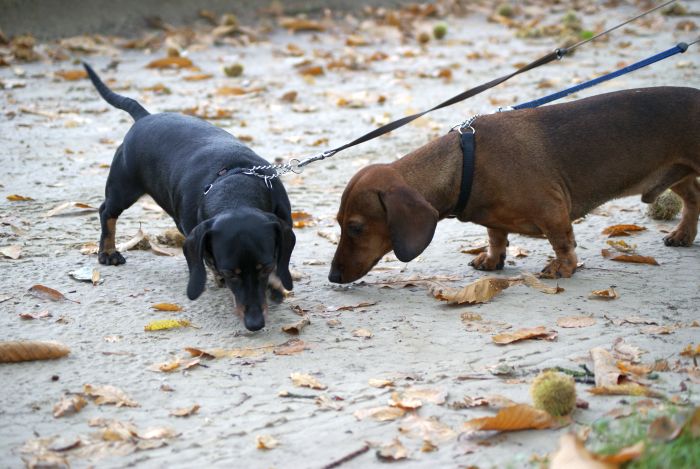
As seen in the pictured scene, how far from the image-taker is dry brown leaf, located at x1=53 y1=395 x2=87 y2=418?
3.08 meters

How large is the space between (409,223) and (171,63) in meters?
6.89

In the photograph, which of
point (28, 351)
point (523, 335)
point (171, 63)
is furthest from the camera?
point (171, 63)

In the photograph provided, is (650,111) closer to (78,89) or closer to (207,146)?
(207,146)

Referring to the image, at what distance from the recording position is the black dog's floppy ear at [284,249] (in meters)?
3.95

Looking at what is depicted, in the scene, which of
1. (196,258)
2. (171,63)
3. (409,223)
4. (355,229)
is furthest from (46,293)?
(171,63)

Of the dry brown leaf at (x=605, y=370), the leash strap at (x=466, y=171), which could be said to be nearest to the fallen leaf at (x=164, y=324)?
the leash strap at (x=466, y=171)

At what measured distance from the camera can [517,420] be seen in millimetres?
2809

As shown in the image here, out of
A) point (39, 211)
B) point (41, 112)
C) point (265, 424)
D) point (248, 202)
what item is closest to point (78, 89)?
point (41, 112)

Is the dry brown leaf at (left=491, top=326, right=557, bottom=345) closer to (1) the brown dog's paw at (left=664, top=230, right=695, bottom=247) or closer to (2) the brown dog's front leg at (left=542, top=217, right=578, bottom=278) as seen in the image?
(2) the brown dog's front leg at (left=542, top=217, right=578, bottom=278)

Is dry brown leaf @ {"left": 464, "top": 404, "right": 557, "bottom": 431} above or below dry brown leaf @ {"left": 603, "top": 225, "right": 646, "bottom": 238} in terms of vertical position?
above

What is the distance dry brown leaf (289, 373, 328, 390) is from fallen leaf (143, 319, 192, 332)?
83cm

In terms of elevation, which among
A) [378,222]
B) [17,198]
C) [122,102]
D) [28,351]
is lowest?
[17,198]

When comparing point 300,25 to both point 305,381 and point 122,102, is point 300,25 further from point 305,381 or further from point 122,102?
point 305,381

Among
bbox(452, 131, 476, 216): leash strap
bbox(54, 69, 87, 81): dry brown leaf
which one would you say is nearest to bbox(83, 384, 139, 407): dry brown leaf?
bbox(452, 131, 476, 216): leash strap
